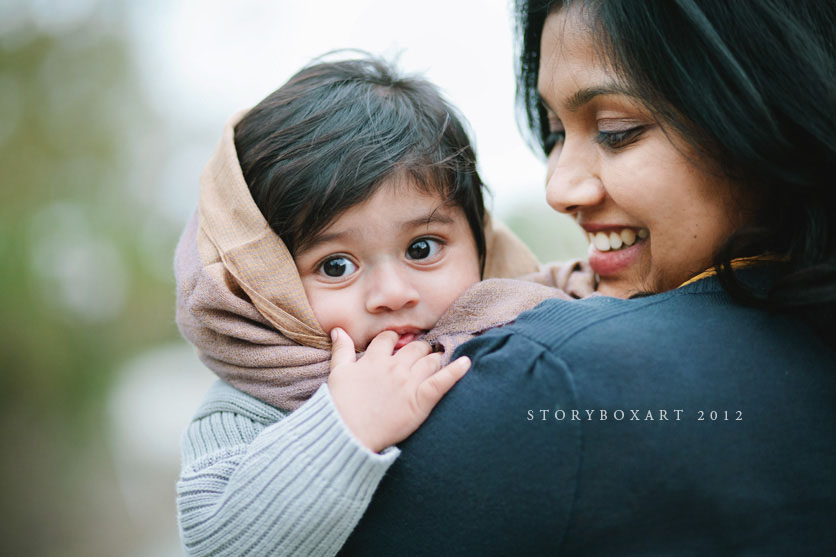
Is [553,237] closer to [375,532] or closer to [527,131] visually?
[527,131]

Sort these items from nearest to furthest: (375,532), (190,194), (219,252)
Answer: (375,532)
(219,252)
(190,194)

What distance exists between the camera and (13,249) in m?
4.47

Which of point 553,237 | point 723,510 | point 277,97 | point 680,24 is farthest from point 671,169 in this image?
point 553,237

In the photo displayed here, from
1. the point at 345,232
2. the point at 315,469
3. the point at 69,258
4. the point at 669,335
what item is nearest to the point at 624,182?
the point at 669,335

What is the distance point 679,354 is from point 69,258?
15.5 ft

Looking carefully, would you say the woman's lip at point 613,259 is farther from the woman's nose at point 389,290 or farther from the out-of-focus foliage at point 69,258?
the out-of-focus foliage at point 69,258

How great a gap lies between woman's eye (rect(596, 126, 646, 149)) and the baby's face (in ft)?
1.36

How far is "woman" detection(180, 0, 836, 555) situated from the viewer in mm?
966

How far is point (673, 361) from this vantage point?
1.00 meters

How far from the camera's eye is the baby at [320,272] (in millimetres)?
1241

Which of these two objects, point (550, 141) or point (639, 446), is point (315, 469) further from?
point (550, 141)

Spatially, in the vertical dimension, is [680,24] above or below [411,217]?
above

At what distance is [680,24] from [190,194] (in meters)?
4.77

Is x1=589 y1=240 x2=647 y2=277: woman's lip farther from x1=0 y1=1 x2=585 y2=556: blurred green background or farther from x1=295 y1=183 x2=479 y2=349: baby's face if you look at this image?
x1=0 y1=1 x2=585 y2=556: blurred green background
